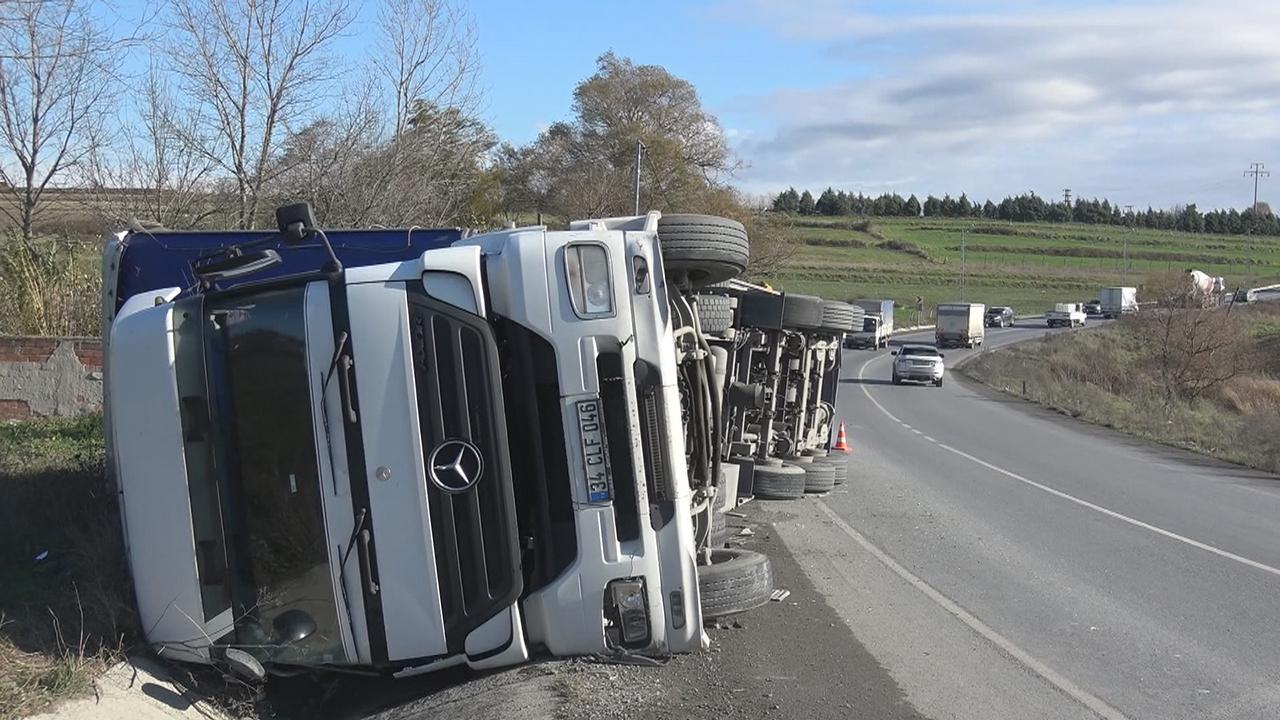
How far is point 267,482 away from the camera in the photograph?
4.92 meters

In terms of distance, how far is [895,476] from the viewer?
16484mm

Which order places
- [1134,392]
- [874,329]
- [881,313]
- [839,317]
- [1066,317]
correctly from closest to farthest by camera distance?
[839,317] < [1134,392] < [874,329] < [881,313] < [1066,317]

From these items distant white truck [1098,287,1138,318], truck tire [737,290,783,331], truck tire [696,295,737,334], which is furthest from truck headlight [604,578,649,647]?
distant white truck [1098,287,1138,318]

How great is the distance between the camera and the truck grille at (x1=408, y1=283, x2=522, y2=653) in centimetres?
476

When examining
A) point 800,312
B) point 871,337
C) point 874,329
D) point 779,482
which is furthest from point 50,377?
point 871,337

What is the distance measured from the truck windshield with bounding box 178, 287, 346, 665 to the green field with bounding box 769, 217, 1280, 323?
8523cm

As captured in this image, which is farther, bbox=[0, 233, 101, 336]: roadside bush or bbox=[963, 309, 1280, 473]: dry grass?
bbox=[963, 309, 1280, 473]: dry grass

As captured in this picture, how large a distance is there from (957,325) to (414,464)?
6711 cm

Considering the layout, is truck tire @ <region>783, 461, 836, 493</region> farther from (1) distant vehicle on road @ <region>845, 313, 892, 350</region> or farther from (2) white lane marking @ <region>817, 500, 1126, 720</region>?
(1) distant vehicle on road @ <region>845, 313, 892, 350</region>

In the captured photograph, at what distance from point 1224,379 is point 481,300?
43424 millimetres

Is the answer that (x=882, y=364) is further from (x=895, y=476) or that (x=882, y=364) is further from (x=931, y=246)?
(x=931, y=246)

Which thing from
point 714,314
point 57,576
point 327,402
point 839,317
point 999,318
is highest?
point 714,314

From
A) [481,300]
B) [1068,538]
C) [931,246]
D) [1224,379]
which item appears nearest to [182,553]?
[481,300]

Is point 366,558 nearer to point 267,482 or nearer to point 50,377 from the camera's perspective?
point 267,482
